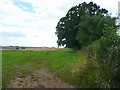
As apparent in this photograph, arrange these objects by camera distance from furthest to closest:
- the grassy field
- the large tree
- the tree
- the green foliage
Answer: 1. the large tree
2. the tree
3. the grassy field
4. the green foliage

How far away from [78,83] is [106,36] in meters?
2.82

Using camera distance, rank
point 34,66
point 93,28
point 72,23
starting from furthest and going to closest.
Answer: point 72,23 < point 93,28 < point 34,66

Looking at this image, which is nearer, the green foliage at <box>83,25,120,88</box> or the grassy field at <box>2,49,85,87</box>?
the green foliage at <box>83,25,120,88</box>

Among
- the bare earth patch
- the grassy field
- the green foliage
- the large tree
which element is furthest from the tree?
the bare earth patch

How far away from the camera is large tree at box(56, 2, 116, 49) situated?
97.1ft

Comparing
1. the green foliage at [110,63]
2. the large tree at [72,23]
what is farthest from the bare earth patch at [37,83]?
the large tree at [72,23]

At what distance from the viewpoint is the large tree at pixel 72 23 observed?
29.6m

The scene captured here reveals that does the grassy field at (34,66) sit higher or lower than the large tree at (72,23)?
lower

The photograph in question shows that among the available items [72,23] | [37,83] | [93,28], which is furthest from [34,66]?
[72,23]

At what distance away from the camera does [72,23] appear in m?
29.7

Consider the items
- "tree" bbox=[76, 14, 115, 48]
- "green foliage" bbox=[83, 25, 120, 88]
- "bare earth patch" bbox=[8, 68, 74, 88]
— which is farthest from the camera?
"tree" bbox=[76, 14, 115, 48]

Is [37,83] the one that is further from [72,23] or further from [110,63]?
[72,23]

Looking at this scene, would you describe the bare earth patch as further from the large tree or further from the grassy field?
the large tree

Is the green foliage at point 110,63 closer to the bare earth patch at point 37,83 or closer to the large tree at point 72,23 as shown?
the bare earth patch at point 37,83
